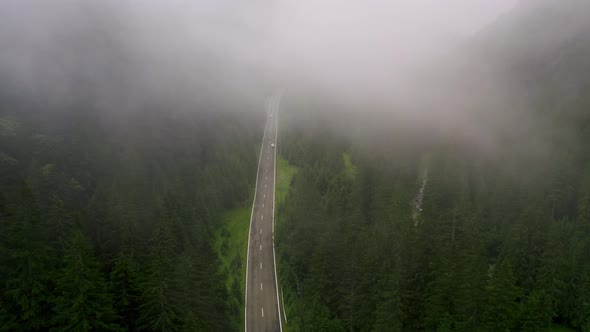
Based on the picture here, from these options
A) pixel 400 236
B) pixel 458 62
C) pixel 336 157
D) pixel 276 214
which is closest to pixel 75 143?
pixel 276 214

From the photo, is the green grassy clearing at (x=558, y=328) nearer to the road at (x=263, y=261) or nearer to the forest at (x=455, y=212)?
the forest at (x=455, y=212)

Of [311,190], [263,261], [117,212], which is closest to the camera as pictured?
[117,212]

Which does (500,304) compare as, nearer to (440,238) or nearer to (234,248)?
(440,238)

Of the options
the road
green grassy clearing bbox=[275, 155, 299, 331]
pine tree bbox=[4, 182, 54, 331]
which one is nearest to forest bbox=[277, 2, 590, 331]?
green grassy clearing bbox=[275, 155, 299, 331]

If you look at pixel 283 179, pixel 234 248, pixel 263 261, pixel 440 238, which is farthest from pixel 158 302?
pixel 283 179

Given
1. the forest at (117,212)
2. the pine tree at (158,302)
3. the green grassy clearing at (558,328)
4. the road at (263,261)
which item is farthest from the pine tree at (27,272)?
the green grassy clearing at (558,328)

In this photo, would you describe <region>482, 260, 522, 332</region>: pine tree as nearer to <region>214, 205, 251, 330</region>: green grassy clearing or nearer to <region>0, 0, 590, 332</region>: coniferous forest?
<region>0, 0, 590, 332</region>: coniferous forest
